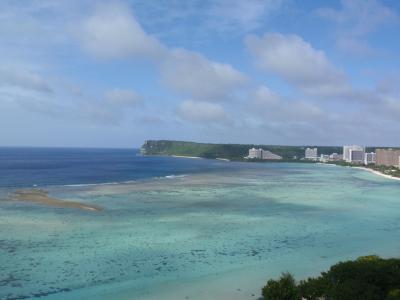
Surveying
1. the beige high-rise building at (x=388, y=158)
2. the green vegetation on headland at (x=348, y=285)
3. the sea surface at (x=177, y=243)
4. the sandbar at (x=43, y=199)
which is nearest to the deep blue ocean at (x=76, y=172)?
the sandbar at (x=43, y=199)

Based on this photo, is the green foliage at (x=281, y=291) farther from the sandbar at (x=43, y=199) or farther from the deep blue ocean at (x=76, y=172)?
the deep blue ocean at (x=76, y=172)

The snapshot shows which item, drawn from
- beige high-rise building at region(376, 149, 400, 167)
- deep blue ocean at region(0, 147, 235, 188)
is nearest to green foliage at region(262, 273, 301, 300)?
deep blue ocean at region(0, 147, 235, 188)

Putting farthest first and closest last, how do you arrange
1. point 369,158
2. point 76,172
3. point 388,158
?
1. point 369,158
2. point 388,158
3. point 76,172

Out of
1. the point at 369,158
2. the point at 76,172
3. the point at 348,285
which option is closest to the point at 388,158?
the point at 369,158

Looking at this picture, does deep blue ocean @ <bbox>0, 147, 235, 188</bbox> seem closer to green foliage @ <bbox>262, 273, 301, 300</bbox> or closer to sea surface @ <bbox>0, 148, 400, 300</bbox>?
sea surface @ <bbox>0, 148, 400, 300</bbox>

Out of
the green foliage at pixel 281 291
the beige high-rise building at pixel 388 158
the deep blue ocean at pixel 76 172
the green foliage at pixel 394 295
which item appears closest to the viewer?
the green foliage at pixel 394 295

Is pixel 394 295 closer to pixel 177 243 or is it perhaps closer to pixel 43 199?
pixel 177 243
